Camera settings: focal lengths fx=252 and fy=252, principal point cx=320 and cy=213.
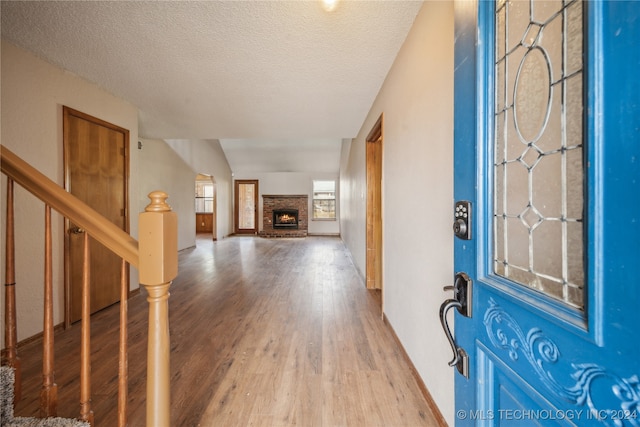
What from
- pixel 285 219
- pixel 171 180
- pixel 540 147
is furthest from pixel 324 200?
pixel 540 147

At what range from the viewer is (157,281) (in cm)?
87

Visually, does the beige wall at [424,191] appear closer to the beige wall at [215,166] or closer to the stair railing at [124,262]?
the stair railing at [124,262]

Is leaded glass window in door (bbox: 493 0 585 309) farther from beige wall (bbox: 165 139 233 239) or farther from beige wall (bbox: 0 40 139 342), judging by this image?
beige wall (bbox: 165 139 233 239)

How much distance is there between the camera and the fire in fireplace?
32.8 ft

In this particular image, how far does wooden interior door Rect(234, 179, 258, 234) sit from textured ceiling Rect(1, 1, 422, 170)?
693 centimetres

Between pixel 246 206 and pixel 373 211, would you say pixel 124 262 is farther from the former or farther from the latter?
pixel 246 206

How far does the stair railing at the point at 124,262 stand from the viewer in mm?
862

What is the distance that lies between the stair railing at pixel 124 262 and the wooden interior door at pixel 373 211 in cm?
292

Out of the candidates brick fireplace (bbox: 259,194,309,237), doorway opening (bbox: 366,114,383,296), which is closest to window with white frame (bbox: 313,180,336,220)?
brick fireplace (bbox: 259,194,309,237)

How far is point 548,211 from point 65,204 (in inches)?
56.8

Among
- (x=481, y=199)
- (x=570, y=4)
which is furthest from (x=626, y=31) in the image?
(x=481, y=199)

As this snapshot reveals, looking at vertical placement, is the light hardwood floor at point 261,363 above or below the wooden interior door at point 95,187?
below

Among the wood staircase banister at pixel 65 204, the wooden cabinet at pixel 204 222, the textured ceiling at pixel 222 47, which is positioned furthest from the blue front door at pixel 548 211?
the wooden cabinet at pixel 204 222

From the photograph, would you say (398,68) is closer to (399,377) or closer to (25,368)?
(399,377)
